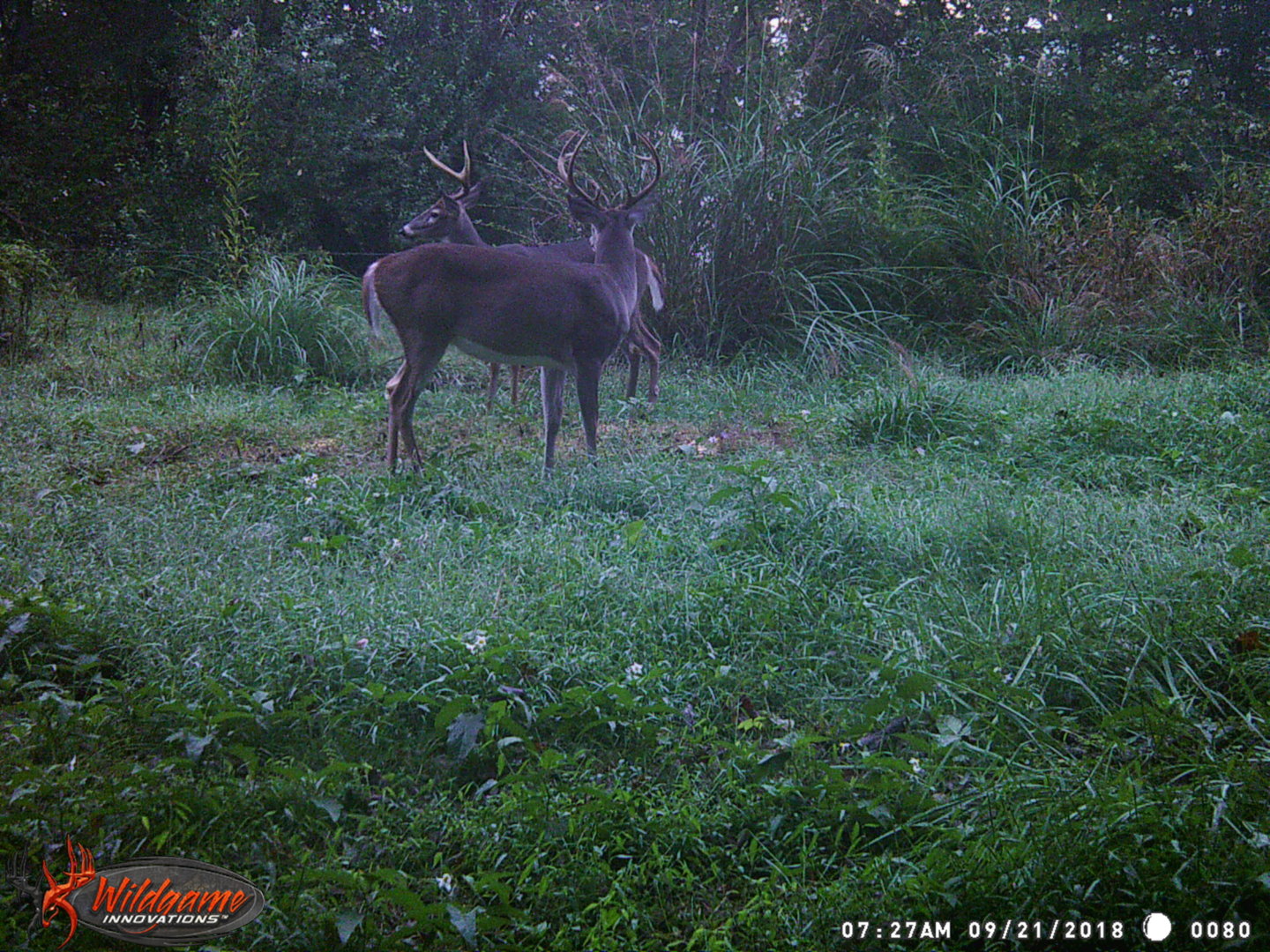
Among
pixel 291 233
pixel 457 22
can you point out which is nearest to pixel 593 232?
pixel 291 233

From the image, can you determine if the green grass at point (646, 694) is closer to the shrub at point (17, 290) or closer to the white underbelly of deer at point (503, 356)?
the white underbelly of deer at point (503, 356)

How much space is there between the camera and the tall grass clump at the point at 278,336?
7.95 m

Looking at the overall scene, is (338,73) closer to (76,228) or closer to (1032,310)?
(76,228)

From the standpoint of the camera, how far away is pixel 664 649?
3.40 m

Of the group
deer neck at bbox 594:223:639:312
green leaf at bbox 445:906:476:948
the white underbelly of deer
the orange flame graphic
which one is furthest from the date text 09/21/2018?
deer neck at bbox 594:223:639:312

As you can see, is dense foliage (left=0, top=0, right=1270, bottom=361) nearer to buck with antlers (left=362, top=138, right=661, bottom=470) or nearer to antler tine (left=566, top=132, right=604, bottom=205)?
antler tine (left=566, top=132, right=604, bottom=205)

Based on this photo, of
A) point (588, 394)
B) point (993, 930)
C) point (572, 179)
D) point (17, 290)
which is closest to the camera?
point (993, 930)

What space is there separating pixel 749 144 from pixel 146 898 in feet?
26.5

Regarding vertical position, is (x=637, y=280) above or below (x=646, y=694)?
above

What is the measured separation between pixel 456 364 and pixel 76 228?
6676 millimetres

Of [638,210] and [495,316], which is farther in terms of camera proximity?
[638,210]

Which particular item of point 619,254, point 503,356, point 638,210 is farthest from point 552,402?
point 638,210

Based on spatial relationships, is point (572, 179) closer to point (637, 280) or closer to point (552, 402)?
→ point (637, 280)
